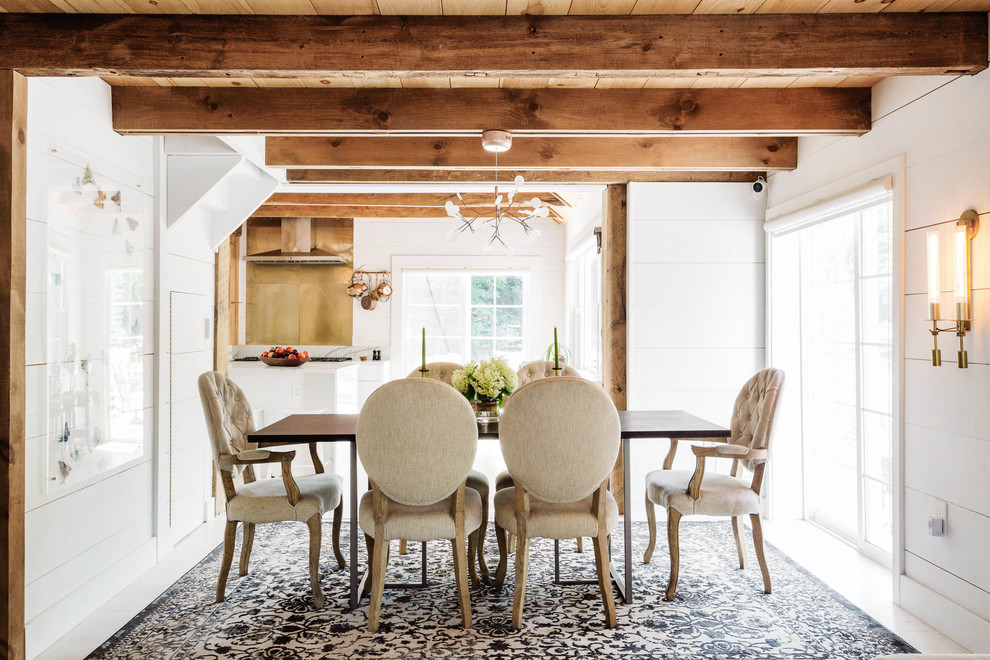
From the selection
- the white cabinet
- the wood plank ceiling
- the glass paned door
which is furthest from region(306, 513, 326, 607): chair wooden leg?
the white cabinet

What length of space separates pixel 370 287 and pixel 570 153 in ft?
12.9

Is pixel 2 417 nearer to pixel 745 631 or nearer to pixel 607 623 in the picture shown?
pixel 607 623

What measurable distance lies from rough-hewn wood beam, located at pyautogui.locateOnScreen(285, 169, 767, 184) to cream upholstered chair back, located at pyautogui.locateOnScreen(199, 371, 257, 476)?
180 centimetres

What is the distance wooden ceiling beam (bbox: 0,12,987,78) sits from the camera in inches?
86.6

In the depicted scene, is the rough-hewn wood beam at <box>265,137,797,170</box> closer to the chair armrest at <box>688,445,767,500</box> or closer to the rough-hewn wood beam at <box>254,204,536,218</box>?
the chair armrest at <box>688,445,767,500</box>

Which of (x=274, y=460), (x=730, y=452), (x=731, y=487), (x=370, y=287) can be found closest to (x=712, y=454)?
(x=730, y=452)

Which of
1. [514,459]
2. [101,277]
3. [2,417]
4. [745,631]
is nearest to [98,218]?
[101,277]

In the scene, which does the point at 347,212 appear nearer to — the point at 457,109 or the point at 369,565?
the point at 457,109

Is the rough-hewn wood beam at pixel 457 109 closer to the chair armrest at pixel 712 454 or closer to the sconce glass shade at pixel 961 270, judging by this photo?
the sconce glass shade at pixel 961 270

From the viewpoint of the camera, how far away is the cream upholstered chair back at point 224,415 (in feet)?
9.20

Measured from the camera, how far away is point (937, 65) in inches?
88.4

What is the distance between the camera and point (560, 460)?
2438mm

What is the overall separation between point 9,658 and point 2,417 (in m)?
0.82

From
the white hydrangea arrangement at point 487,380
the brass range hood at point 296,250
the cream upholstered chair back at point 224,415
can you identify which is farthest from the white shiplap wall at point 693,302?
the brass range hood at point 296,250
